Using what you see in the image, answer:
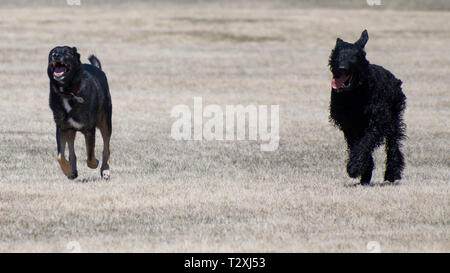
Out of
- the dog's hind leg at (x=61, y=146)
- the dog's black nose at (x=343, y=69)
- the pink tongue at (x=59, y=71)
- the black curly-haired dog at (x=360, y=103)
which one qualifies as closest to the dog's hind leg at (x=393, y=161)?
the black curly-haired dog at (x=360, y=103)

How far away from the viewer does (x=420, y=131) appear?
17609 millimetres

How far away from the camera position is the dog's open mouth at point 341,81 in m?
10.3

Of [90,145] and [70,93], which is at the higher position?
[70,93]

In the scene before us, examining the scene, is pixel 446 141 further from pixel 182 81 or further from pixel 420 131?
pixel 182 81

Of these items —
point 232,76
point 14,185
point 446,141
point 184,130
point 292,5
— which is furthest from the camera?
point 292,5

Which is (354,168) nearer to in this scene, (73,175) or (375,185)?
(375,185)

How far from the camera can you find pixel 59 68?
1017 centimetres

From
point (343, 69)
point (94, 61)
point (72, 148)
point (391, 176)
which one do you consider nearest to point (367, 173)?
point (391, 176)

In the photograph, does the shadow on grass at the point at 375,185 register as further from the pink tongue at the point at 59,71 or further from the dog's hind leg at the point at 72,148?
the pink tongue at the point at 59,71

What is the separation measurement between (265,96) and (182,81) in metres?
3.81

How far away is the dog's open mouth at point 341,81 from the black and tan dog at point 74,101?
284 centimetres

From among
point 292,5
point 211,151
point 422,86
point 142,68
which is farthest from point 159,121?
point 292,5

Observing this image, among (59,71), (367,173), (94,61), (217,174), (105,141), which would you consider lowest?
(217,174)

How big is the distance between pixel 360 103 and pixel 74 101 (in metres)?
3.29
